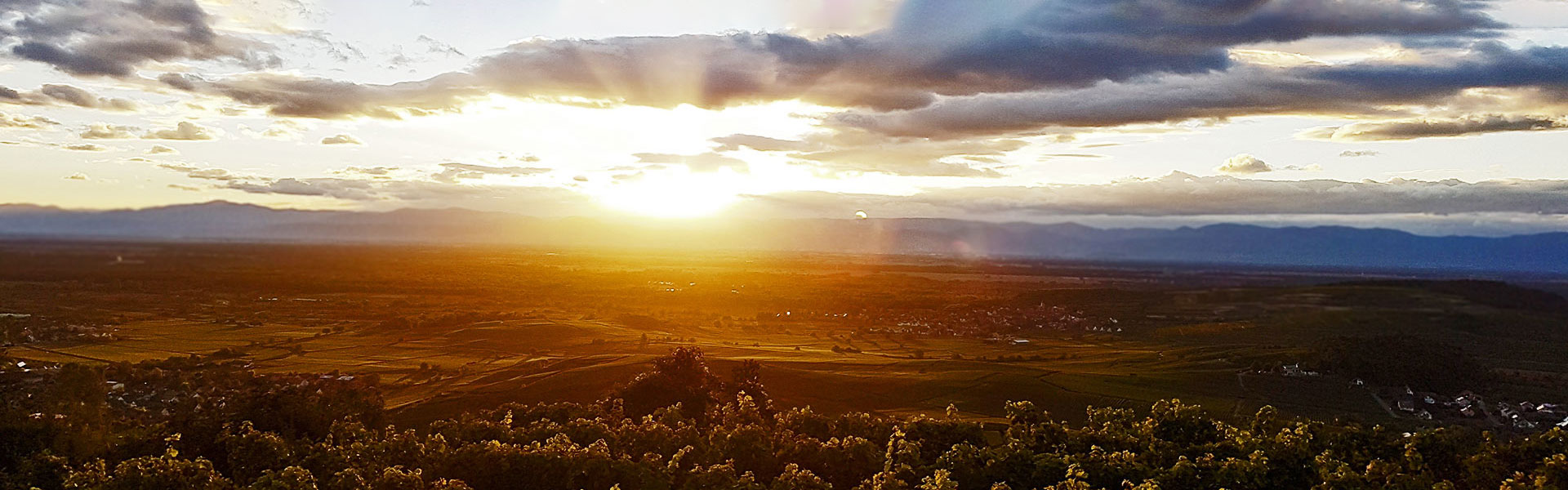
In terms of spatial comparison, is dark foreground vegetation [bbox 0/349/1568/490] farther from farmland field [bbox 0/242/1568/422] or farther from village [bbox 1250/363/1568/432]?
village [bbox 1250/363/1568/432]

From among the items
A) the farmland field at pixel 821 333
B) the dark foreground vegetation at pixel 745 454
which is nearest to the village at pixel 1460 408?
the farmland field at pixel 821 333

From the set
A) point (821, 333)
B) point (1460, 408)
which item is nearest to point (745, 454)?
point (1460, 408)

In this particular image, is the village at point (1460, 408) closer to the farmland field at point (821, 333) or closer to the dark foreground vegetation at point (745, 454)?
the farmland field at point (821, 333)

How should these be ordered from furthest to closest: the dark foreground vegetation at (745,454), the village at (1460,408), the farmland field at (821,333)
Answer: the village at (1460,408) → the farmland field at (821,333) → the dark foreground vegetation at (745,454)

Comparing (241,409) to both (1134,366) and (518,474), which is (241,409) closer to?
(518,474)

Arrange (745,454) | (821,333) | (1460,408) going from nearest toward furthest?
(745,454) < (1460,408) < (821,333)

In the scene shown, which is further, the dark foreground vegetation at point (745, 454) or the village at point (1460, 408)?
the village at point (1460, 408)

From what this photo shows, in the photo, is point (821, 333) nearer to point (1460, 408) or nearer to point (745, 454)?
point (1460, 408)

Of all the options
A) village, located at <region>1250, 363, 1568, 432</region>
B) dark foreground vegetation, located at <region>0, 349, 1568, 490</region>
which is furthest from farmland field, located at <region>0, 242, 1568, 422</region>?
dark foreground vegetation, located at <region>0, 349, 1568, 490</region>
